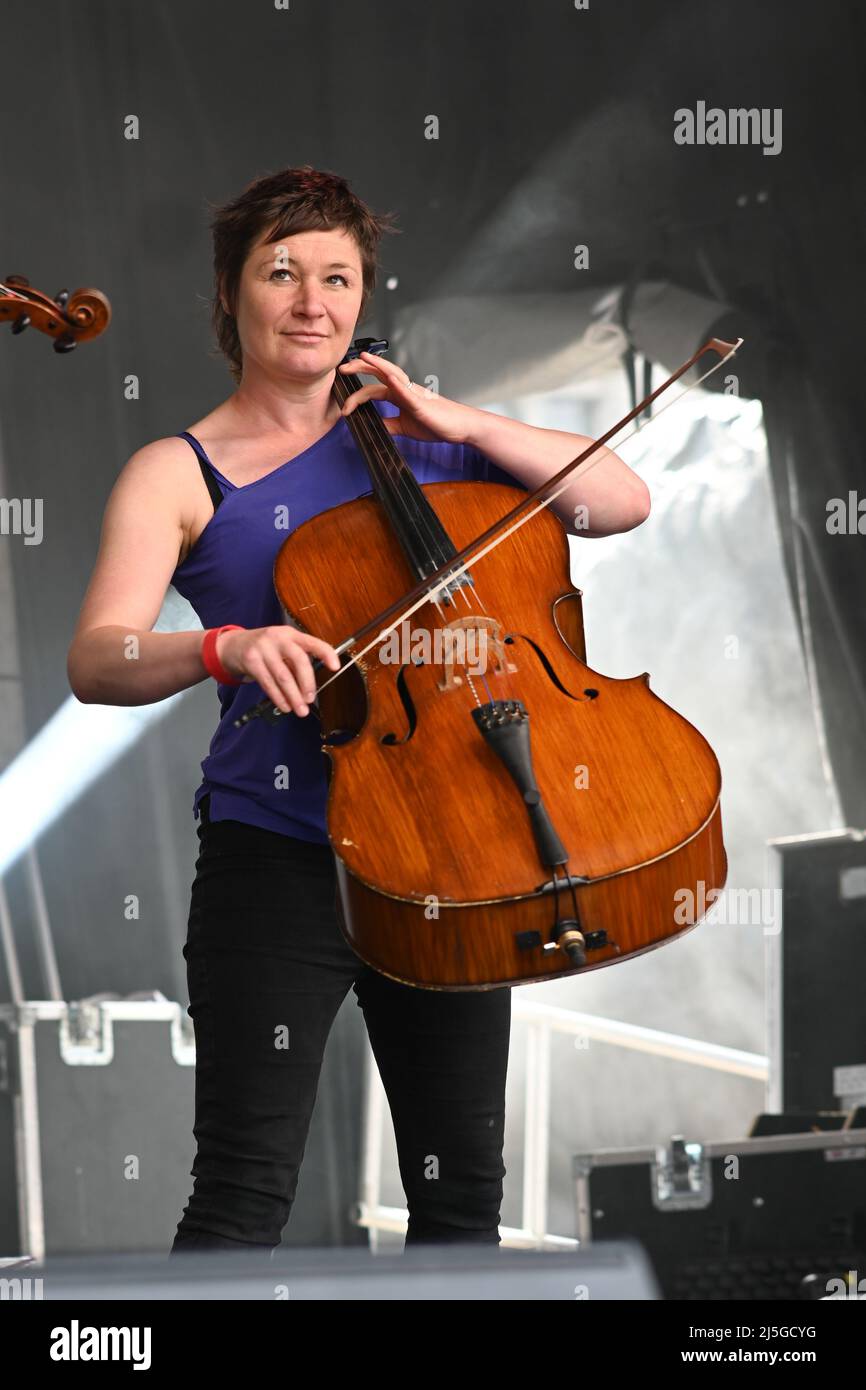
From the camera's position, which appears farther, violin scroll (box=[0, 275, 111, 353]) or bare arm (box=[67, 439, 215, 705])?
violin scroll (box=[0, 275, 111, 353])

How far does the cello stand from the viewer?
1.13m

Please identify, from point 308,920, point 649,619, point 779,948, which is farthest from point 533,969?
point 649,619

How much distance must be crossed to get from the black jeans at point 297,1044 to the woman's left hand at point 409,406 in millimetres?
468

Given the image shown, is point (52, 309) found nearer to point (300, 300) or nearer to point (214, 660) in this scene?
point (300, 300)

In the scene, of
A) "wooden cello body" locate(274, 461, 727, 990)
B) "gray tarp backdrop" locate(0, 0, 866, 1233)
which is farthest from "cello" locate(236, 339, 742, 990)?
"gray tarp backdrop" locate(0, 0, 866, 1233)

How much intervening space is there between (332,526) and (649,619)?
1.98m

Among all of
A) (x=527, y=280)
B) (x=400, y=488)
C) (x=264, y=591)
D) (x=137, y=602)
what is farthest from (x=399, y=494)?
(x=527, y=280)

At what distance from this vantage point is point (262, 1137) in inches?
47.7

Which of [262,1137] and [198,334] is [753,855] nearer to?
[198,334]

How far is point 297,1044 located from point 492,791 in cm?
30

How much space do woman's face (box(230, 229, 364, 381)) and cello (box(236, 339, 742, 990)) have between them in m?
0.13

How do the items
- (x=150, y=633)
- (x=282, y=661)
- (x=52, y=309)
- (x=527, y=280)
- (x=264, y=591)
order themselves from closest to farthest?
(x=282, y=661) < (x=150, y=633) < (x=264, y=591) < (x=52, y=309) < (x=527, y=280)

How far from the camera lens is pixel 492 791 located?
1.19 metres

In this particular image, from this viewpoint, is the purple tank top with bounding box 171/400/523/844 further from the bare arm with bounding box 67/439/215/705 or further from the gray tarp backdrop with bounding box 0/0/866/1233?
the gray tarp backdrop with bounding box 0/0/866/1233
